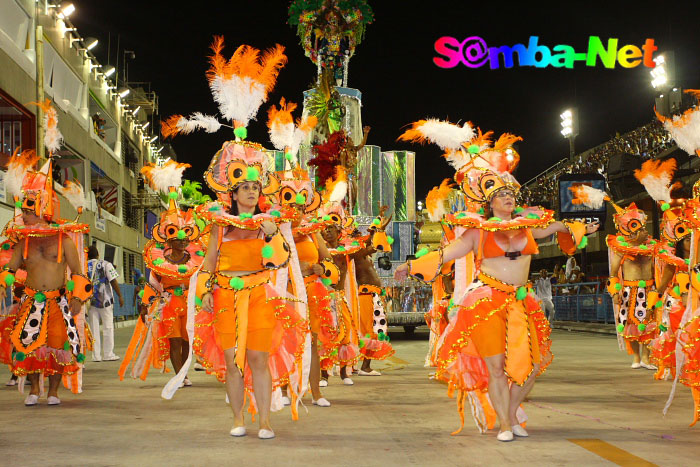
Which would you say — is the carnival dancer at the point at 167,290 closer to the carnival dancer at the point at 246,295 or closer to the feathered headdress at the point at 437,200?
the feathered headdress at the point at 437,200

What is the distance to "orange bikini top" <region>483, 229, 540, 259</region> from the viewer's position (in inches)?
256

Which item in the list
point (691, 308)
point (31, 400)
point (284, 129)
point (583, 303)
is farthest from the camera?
point (583, 303)

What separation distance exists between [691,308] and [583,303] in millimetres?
19045

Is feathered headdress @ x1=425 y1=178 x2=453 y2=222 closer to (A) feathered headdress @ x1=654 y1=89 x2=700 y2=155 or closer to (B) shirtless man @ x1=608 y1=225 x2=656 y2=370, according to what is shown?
(B) shirtless man @ x1=608 y1=225 x2=656 y2=370

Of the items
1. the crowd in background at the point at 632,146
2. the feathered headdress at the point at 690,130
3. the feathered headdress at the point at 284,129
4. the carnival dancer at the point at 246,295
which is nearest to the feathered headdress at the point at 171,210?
the feathered headdress at the point at 284,129

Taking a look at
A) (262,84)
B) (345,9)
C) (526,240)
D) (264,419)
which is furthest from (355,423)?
(345,9)

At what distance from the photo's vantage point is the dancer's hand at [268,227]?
6.59 metres

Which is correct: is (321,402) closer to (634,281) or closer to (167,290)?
(167,290)

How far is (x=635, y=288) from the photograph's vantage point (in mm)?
12164

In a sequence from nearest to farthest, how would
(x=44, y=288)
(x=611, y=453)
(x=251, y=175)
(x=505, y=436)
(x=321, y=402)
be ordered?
(x=611, y=453), (x=505, y=436), (x=251, y=175), (x=321, y=402), (x=44, y=288)

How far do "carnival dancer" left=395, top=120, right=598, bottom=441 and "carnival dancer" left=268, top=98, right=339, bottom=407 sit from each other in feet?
7.01

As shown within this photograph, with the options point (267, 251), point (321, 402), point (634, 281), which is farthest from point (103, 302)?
point (267, 251)

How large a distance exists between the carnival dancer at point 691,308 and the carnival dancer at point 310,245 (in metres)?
3.19

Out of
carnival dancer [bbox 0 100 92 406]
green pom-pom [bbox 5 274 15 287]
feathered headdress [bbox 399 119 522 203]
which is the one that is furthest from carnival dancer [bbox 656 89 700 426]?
green pom-pom [bbox 5 274 15 287]
